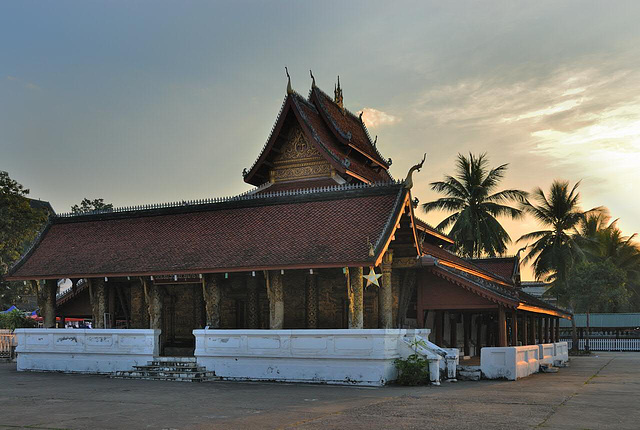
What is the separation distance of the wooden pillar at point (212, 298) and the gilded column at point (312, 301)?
9.66ft

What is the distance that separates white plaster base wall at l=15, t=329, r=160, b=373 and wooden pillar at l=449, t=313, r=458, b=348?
12202 millimetres

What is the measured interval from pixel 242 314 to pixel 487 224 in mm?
26763

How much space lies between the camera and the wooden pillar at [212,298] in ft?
70.6

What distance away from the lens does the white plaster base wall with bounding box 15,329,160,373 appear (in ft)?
71.6

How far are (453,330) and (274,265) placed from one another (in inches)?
456

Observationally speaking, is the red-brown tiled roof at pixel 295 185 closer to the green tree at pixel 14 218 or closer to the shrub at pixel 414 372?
the shrub at pixel 414 372

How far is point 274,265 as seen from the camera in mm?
19328

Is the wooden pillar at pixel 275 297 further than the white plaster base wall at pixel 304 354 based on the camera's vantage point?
Yes

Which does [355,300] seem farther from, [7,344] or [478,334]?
[7,344]

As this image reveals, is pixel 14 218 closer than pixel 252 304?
No

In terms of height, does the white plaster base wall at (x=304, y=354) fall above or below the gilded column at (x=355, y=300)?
below

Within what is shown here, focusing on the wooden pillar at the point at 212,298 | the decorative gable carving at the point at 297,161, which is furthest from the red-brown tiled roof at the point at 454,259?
the wooden pillar at the point at 212,298

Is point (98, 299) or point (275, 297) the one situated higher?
point (275, 297)

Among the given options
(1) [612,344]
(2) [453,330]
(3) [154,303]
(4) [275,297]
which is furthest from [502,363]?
(1) [612,344]
